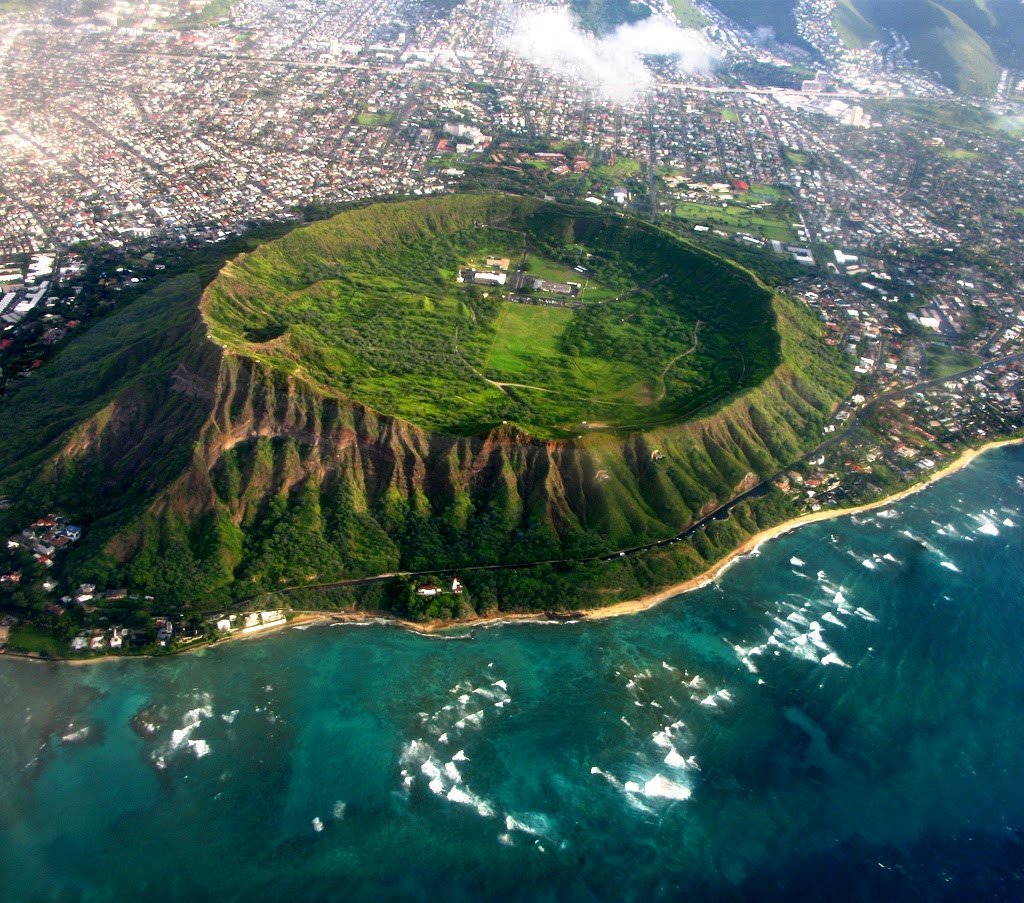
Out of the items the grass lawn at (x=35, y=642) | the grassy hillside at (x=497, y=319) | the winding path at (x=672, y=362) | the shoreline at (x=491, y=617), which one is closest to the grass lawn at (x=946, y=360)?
the grassy hillside at (x=497, y=319)

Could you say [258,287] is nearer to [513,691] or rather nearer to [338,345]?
[338,345]

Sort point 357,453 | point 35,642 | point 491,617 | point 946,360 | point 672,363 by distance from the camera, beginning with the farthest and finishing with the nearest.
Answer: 1. point 946,360
2. point 672,363
3. point 357,453
4. point 491,617
5. point 35,642

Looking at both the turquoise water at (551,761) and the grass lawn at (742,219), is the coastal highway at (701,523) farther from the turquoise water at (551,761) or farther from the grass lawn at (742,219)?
the grass lawn at (742,219)

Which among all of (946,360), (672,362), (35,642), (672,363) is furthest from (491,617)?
(946,360)

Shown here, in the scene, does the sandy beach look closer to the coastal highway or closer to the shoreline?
the shoreline

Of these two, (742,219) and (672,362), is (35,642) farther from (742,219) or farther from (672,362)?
(742,219)

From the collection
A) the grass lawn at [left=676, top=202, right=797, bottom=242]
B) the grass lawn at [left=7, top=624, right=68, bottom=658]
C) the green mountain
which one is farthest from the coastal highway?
the grass lawn at [left=676, top=202, right=797, bottom=242]
